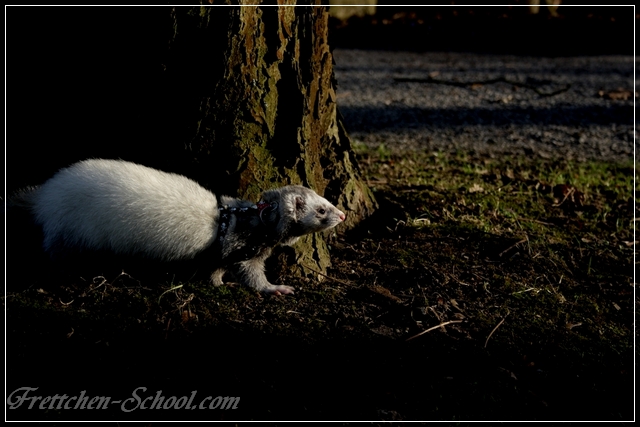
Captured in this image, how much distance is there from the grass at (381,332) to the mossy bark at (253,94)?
59 centimetres

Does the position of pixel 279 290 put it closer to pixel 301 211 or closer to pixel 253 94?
pixel 301 211

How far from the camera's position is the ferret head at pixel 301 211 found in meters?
3.89

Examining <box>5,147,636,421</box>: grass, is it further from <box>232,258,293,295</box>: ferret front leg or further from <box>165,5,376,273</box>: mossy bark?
<box>165,5,376,273</box>: mossy bark

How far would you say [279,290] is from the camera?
3799 millimetres

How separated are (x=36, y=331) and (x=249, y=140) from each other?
1.51m

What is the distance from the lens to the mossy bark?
369cm

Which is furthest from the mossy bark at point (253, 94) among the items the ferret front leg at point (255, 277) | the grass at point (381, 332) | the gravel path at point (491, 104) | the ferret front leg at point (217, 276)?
the gravel path at point (491, 104)

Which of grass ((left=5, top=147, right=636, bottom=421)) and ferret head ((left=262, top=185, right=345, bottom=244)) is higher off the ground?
ferret head ((left=262, top=185, right=345, bottom=244))

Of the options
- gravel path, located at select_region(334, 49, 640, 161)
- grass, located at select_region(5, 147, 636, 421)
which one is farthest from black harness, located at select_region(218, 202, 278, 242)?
gravel path, located at select_region(334, 49, 640, 161)

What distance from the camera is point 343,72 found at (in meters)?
11.2

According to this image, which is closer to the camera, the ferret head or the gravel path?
the ferret head

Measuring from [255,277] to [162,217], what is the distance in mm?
621

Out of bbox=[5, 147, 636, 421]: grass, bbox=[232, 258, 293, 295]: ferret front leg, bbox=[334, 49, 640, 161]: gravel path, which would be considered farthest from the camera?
bbox=[334, 49, 640, 161]: gravel path

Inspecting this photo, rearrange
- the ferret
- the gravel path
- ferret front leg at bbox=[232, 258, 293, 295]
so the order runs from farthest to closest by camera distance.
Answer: the gravel path < ferret front leg at bbox=[232, 258, 293, 295] < the ferret
